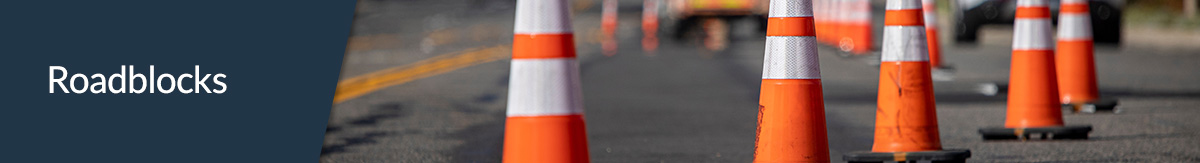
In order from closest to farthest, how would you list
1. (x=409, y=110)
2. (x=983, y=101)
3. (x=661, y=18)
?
1. (x=409, y=110)
2. (x=983, y=101)
3. (x=661, y=18)

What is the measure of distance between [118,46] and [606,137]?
145 inches

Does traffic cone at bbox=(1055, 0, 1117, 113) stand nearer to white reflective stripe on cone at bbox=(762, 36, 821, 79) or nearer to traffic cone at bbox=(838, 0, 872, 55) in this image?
white reflective stripe on cone at bbox=(762, 36, 821, 79)

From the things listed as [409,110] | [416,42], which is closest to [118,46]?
[409,110]

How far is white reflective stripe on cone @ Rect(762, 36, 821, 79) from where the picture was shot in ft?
17.0

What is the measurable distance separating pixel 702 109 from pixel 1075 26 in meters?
1.94

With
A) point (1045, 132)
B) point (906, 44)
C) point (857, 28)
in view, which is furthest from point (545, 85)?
point (857, 28)

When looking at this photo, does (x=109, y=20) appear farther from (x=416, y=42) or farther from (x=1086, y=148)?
(x=416, y=42)

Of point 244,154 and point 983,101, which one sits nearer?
point 244,154

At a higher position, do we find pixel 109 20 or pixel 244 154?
pixel 109 20

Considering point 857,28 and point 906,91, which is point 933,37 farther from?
point 906,91

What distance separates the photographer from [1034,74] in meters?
7.46

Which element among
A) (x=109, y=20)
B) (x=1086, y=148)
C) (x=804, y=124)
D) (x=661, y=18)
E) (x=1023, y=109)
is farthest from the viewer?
(x=661, y=18)

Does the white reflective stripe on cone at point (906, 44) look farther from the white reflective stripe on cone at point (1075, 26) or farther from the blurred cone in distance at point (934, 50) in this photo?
the blurred cone in distance at point (934, 50)

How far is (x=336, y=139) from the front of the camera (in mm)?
7566
